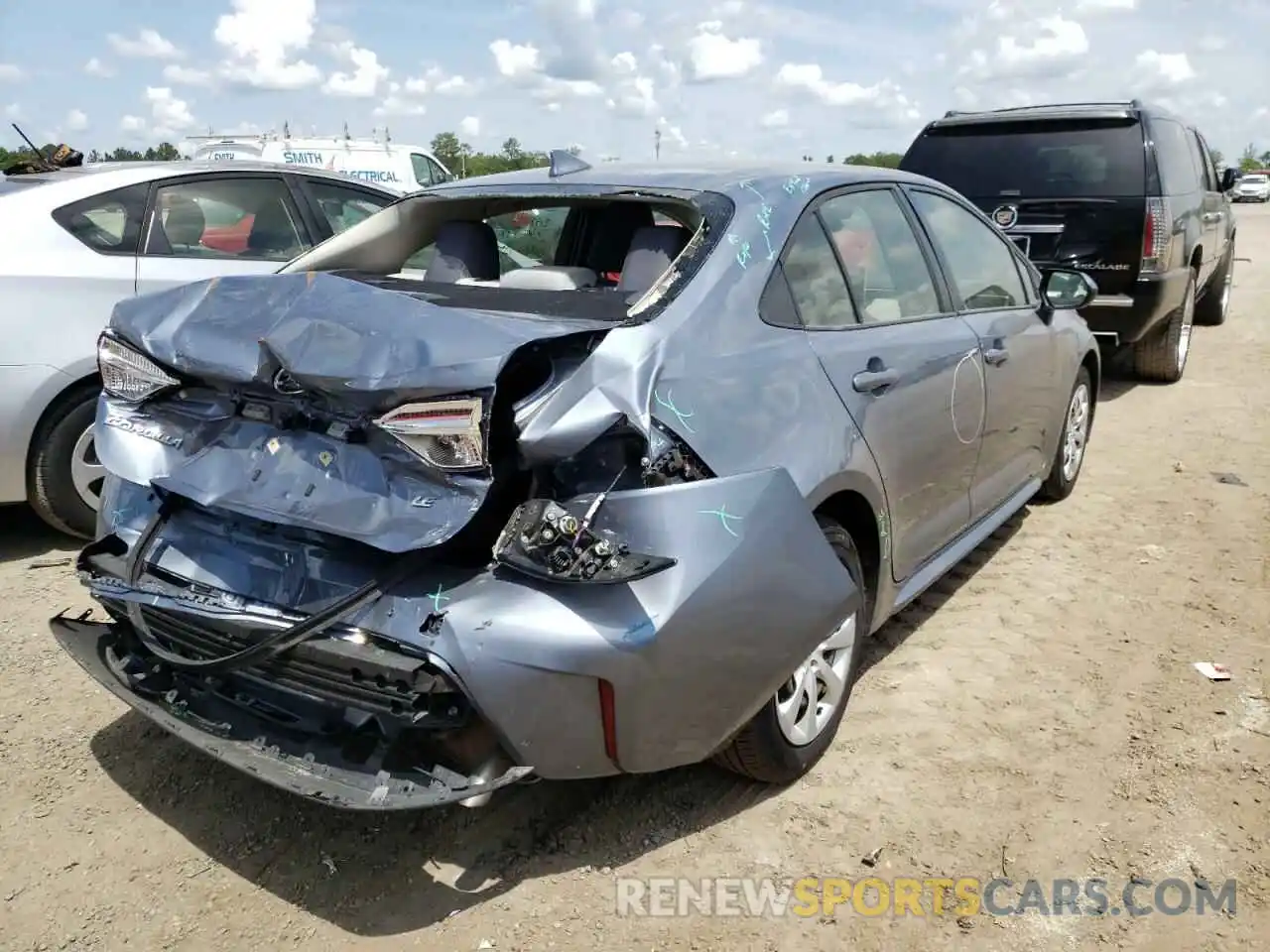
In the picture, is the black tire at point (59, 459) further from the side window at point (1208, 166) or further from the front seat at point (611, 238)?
the side window at point (1208, 166)

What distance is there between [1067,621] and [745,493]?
230 centimetres

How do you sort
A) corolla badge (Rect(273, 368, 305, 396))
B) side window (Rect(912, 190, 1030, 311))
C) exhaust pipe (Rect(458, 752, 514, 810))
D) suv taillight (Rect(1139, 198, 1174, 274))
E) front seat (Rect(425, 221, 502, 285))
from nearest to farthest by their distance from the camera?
exhaust pipe (Rect(458, 752, 514, 810))
corolla badge (Rect(273, 368, 305, 396))
front seat (Rect(425, 221, 502, 285))
side window (Rect(912, 190, 1030, 311))
suv taillight (Rect(1139, 198, 1174, 274))

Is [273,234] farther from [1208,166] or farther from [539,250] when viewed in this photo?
[1208,166]

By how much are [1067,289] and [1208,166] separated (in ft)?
20.9

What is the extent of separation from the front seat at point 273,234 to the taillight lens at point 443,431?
3.69 m

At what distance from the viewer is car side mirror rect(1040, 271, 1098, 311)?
4.77 metres

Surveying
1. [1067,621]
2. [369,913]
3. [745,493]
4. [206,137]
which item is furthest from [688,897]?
[206,137]

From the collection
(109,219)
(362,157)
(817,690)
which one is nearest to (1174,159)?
(817,690)

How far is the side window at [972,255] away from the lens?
392cm

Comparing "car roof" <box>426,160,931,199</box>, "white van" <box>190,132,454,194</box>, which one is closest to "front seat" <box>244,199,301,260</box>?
"car roof" <box>426,160,931,199</box>

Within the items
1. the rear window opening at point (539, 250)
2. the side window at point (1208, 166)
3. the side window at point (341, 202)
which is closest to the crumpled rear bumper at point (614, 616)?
the rear window opening at point (539, 250)

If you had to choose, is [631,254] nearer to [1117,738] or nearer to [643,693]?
[643,693]

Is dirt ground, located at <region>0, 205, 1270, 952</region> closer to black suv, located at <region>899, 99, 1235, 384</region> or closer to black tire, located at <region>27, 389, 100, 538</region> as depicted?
black tire, located at <region>27, 389, 100, 538</region>

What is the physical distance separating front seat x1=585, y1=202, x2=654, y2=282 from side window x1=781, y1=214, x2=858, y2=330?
72cm
